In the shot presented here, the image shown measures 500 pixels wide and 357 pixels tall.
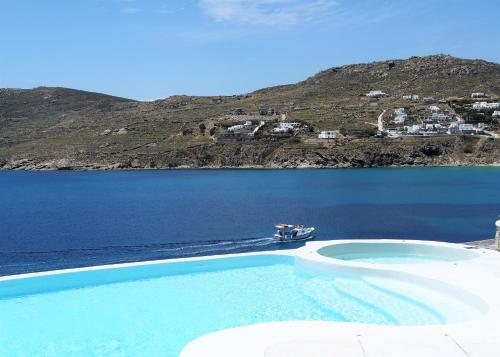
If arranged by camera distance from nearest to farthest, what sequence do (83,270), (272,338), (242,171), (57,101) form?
(272,338)
(83,270)
(242,171)
(57,101)

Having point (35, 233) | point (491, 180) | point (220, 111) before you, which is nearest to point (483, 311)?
point (35, 233)

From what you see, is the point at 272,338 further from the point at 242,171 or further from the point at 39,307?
the point at 242,171

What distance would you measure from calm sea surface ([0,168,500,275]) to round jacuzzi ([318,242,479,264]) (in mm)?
8046

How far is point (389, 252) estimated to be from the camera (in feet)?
65.6

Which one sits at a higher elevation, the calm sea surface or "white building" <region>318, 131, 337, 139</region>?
"white building" <region>318, 131, 337, 139</region>

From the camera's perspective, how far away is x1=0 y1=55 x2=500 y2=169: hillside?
85.1m

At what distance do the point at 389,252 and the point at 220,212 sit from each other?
21.6m

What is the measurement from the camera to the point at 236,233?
3141 cm

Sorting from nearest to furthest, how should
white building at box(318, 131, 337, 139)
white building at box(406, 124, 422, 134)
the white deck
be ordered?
the white deck < white building at box(318, 131, 337, 139) < white building at box(406, 124, 422, 134)

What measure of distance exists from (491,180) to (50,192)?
5073cm

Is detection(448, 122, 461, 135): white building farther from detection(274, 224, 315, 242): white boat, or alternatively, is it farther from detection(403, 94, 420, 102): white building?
detection(274, 224, 315, 242): white boat

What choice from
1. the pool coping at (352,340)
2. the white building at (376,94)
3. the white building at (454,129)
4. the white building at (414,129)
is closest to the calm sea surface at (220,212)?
the pool coping at (352,340)

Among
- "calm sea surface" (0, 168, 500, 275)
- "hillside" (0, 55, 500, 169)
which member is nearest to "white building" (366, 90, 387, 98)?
"hillside" (0, 55, 500, 169)

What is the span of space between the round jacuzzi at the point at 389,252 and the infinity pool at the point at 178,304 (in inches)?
89.7
